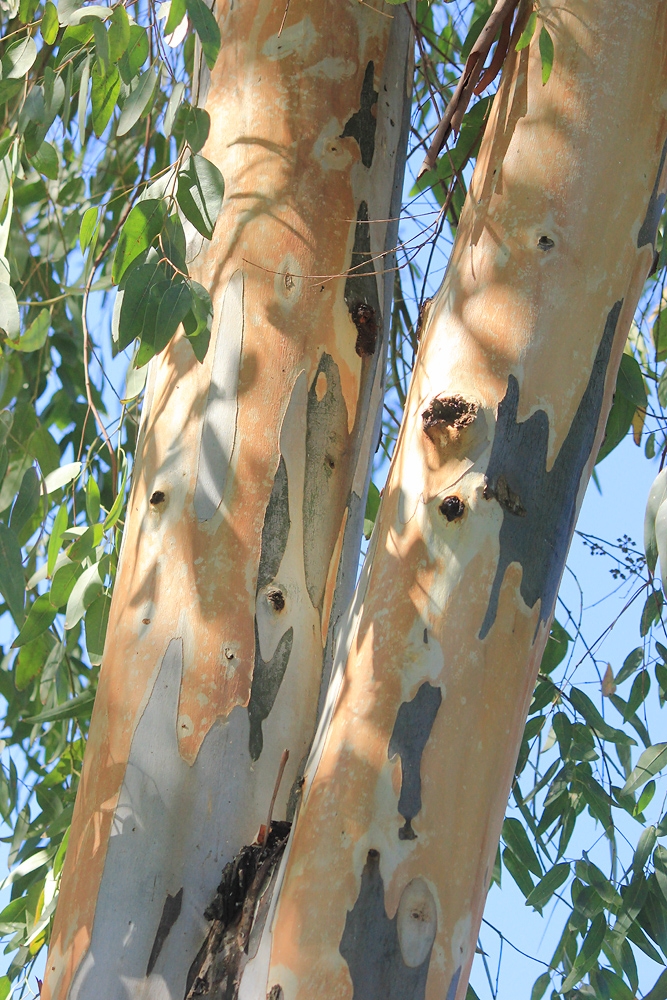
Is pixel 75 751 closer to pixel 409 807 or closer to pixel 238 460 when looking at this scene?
pixel 238 460

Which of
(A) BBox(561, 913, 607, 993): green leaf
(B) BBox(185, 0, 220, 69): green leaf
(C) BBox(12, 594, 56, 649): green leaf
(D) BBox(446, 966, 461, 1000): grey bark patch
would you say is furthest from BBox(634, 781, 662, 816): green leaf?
(B) BBox(185, 0, 220, 69): green leaf

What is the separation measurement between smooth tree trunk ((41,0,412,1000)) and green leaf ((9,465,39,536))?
0.25m

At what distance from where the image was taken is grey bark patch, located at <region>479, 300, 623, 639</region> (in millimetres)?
746

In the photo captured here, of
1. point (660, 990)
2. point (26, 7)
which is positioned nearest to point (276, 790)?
point (660, 990)

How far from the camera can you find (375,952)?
655 mm

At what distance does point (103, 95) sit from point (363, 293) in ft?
1.29

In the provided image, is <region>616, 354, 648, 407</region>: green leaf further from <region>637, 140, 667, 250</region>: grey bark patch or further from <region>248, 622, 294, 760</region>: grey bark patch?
<region>248, 622, 294, 760</region>: grey bark patch

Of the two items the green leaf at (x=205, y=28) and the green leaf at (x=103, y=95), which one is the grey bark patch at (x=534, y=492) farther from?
the green leaf at (x=103, y=95)

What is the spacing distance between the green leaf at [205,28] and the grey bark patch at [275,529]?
1.29ft

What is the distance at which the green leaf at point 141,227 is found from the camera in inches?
37.7

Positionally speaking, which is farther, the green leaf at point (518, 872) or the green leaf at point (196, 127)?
the green leaf at point (518, 872)

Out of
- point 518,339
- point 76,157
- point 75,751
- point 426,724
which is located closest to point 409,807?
point 426,724

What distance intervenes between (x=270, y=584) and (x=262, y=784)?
191 mm

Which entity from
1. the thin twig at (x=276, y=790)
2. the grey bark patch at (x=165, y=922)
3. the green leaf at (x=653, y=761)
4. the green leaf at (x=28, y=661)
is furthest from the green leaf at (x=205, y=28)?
the green leaf at (x=653, y=761)
